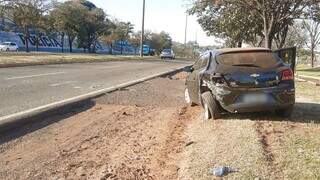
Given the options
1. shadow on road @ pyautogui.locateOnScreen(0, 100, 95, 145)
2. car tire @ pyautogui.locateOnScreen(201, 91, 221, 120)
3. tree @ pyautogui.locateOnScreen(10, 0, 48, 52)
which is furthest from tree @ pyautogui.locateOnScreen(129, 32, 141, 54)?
car tire @ pyautogui.locateOnScreen(201, 91, 221, 120)

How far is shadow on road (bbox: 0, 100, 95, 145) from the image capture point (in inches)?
359

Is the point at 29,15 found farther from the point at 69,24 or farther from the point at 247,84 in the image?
the point at 247,84

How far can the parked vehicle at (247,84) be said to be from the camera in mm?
9758

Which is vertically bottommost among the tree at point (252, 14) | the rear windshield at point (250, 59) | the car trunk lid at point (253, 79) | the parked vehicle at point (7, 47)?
the parked vehicle at point (7, 47)

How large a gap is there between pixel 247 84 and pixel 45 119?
392 centimetres

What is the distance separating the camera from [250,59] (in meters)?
10.3

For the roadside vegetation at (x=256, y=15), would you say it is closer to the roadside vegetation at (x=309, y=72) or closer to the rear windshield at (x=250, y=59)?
the roadside vegetation at (x=309, y=72)

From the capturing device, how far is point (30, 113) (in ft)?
35.2

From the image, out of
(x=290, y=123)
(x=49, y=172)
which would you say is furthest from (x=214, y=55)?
(x=49, y=172)

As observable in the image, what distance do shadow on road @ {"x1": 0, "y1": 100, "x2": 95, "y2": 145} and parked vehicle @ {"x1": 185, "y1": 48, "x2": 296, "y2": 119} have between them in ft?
9.66

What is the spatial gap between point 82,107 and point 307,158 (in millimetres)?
6952

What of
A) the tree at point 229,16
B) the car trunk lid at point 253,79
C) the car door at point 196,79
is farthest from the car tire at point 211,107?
the tree at point 229,16

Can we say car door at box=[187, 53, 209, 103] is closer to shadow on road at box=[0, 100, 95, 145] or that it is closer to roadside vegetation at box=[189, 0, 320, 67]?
shadow on road at box=[0, 100, 95, 145]

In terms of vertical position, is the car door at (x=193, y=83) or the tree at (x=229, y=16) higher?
the tree at (x=229, y=16)
